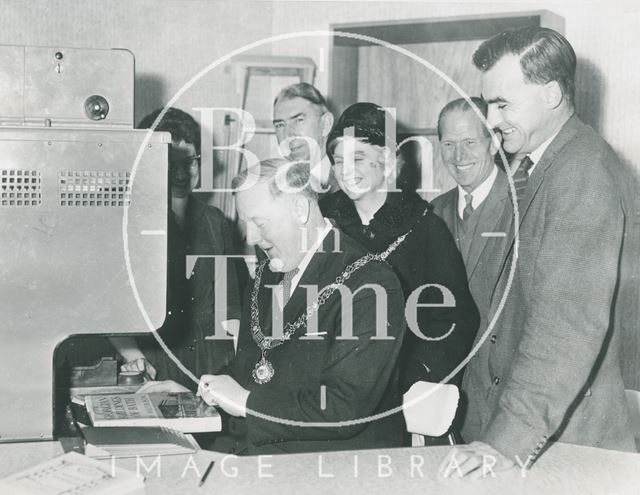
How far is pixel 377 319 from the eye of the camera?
68.2 inches

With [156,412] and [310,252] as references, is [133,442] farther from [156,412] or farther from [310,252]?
[310,252]

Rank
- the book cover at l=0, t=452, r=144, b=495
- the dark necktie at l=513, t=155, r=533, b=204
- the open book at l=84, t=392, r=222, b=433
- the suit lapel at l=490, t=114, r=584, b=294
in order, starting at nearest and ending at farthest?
the book cover at l=0, t=452, r=144, b=495, the open book at l=84, t=392, r=222, b=433, the suit lapel at l=490, t=114, r=584, b=294, the dark necktie at l=513, t=155, r=533, b=204

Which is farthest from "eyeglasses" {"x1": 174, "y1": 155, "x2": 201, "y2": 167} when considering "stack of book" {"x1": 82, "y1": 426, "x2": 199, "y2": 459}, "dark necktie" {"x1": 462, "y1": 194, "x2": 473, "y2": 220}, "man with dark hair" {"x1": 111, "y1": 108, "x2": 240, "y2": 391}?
"stack of book" {"x1": 82, "y1": 426, "x2": 199, "y2": 459}

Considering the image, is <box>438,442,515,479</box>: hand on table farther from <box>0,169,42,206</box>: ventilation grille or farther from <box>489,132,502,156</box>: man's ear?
<box>489,132,502,156</box>: man's ear

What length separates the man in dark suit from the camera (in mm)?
1722

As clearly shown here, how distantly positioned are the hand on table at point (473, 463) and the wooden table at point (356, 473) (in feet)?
0.06

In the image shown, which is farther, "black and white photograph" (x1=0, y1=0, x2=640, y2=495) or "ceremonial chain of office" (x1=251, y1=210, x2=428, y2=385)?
"ceremonial chain of office" (x1=251, y1=210, x2=428, y2=385)

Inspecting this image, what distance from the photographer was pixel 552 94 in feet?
6.20

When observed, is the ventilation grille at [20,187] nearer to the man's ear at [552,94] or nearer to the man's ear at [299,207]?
the man's ear at [299,207]

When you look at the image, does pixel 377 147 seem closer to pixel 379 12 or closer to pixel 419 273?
pixel 419 273

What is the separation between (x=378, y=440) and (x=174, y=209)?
1504 millimetres

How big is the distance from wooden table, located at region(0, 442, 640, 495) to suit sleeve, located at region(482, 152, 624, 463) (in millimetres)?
95

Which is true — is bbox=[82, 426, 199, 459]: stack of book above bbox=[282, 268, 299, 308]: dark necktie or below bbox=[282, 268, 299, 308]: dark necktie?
below

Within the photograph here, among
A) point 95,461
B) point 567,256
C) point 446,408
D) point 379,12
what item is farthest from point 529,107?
point 379,12
